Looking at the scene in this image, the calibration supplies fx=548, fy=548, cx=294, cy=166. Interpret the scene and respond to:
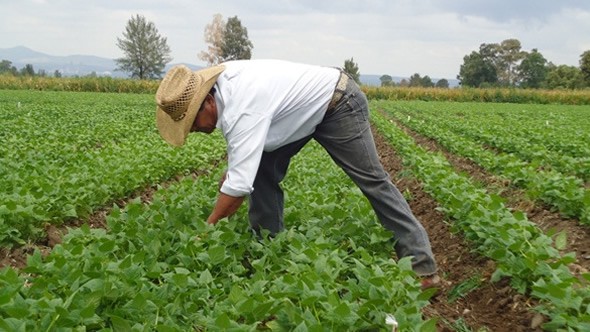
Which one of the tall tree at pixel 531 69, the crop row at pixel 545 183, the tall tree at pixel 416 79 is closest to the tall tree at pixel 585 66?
the tall tree at pixel 531 69

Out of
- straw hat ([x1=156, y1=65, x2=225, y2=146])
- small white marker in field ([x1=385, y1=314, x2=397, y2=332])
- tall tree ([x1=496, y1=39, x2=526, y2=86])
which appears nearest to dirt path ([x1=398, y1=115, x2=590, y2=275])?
small white marker in field ([x1=385, y1=314, x2=397, y2=332])

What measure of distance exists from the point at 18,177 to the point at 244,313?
13.9 ft

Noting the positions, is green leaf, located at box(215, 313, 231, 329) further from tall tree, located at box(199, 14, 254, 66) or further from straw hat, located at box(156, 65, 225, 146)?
tall tree, located at box(199, 14, 254, 66)

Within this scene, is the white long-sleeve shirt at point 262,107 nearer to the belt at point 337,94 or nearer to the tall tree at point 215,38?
the belt at point 337,94

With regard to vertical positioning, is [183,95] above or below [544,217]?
above

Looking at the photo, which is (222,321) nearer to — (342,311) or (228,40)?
(342,311)

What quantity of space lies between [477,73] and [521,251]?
8572cm

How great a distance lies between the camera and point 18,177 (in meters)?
5.90

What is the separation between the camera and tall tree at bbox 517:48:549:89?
9150cm

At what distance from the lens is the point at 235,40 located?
292 ft

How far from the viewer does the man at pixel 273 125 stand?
3.32m

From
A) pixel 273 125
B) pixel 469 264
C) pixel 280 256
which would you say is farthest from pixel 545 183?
pixel 273 125

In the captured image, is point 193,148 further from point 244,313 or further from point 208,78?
point 244,313

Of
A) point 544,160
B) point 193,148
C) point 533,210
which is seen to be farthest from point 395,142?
point 533,210
